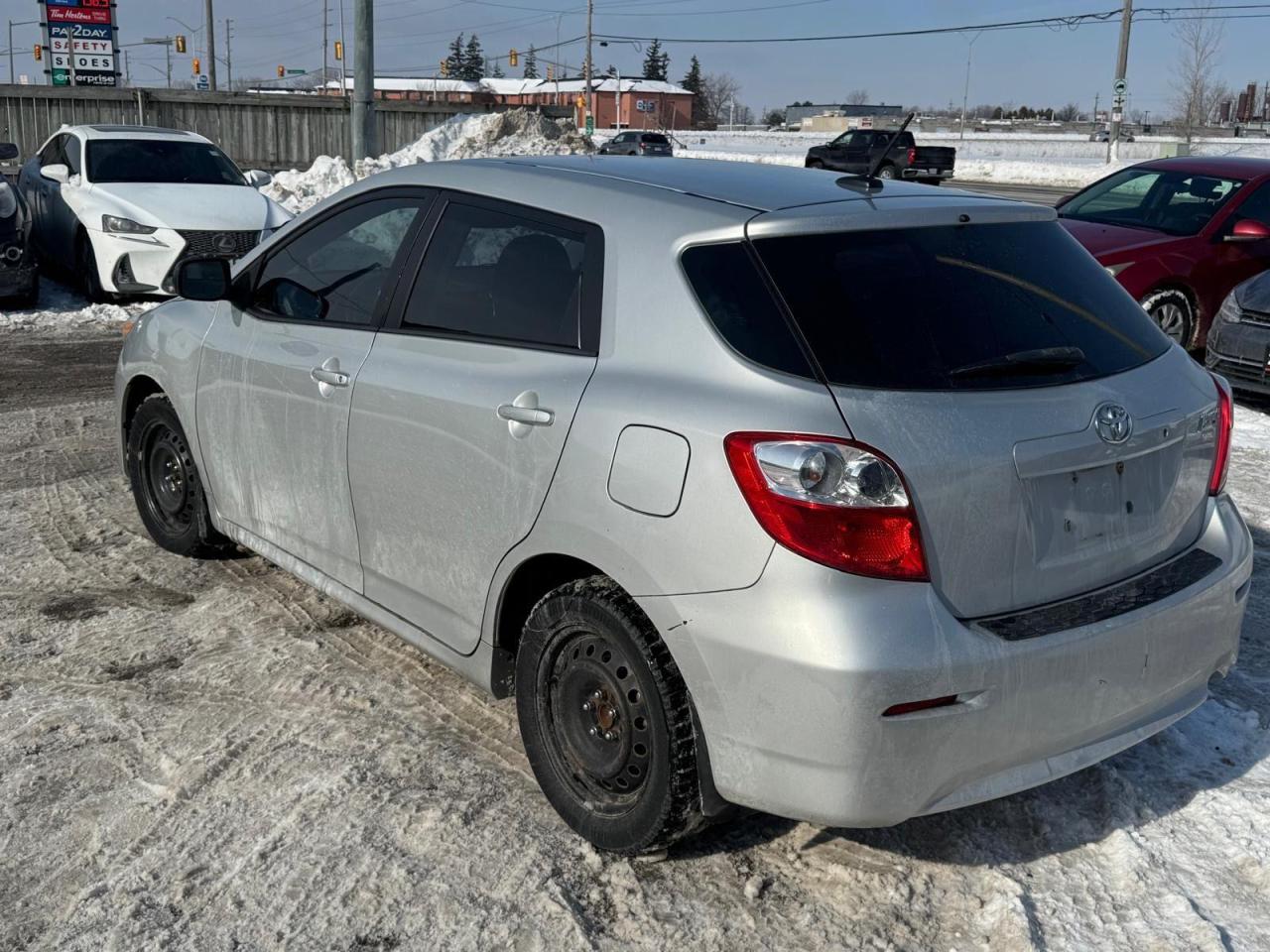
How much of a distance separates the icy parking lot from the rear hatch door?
490 mm

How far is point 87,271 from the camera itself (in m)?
12.0

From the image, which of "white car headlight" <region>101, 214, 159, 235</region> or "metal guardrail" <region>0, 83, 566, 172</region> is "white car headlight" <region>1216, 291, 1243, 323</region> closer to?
"white car headlight" <region>101, 214, 159, 235</region>

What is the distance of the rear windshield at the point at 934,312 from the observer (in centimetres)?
291

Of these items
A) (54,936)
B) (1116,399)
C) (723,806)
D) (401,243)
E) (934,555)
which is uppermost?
(401,243)

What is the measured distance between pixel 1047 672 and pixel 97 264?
11.0 meters

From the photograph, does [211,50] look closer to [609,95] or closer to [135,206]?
[135,206]

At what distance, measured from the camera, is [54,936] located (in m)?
2.90

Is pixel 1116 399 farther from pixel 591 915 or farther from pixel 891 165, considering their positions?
pixel 891 165

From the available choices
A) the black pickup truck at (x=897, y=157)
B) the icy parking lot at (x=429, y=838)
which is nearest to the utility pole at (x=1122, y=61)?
the black pickup truck at (x=897, y=157)

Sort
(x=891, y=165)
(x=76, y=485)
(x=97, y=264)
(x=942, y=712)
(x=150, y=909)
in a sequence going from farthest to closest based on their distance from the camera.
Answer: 1. (x=891, y=165)
2. (x=97, y=264)
3. (x=76, y=485)
4. (x=150, y=909)
5. (x=942, y=712)

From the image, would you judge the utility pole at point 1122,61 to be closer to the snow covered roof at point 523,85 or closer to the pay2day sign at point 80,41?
the pay2day sign at point 80,41

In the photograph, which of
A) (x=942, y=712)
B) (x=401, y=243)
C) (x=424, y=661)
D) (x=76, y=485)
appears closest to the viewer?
(x=942, y=712)

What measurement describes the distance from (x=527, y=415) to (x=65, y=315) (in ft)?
31.4

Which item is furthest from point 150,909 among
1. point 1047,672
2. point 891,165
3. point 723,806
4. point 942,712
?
point 891,165
